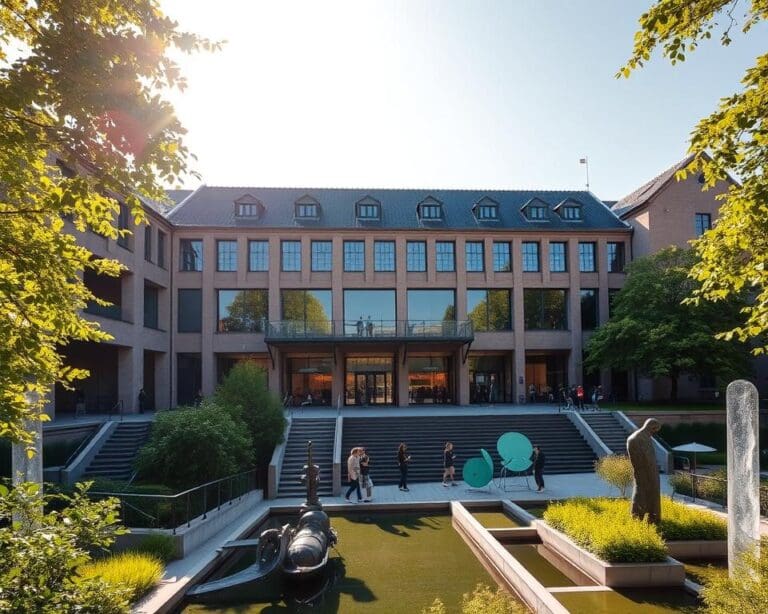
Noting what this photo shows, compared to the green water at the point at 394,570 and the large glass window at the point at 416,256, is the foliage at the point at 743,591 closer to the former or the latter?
the green water at the point at 394,570

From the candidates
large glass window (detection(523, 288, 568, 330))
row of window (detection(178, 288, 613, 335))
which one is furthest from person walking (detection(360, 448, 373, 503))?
large glass window (detection(523, 288, 568, 330))

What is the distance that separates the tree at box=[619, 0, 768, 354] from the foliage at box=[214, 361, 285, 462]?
16084 mm

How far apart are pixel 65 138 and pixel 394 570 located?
931cm

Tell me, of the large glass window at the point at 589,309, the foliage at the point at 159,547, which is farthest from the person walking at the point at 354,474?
the large glass window at the point at 589,309

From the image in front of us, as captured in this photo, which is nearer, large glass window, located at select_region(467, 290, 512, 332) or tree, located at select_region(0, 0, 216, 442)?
tree, located at select_region(0, 0, 216, 442)

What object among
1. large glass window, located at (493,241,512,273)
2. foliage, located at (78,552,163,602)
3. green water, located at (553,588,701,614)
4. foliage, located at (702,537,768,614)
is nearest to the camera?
foliage, located at (702,537,768,614)

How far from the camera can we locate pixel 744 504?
9.09m

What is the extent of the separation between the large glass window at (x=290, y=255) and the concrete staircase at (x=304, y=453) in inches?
482

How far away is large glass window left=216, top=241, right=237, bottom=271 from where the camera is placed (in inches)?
1355

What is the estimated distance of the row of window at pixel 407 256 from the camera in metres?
34.4

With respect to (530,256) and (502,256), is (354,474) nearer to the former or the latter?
(502,256)

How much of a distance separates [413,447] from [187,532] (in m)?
12.6

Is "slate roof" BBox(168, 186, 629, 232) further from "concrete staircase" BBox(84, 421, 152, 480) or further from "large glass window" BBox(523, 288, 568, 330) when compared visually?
"concrete staircase" BBox(84, 421, 152, 480)

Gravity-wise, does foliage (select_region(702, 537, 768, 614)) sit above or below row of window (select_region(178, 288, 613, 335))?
below
